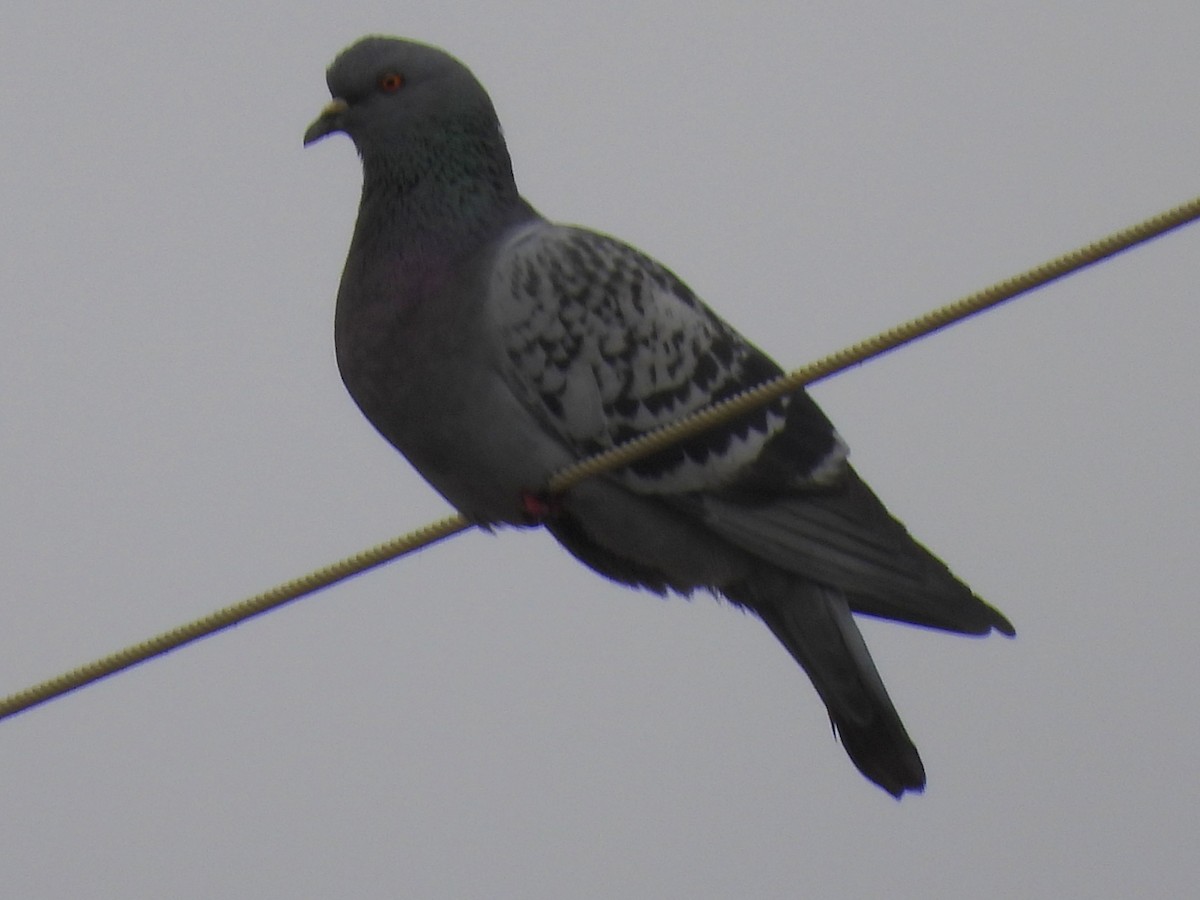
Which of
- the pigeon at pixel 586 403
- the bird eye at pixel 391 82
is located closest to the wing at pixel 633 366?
the pigeon at pixel 586 403

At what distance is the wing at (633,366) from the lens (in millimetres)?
4926

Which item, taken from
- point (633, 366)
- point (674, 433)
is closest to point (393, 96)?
point (633, 366)

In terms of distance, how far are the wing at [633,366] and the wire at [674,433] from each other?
1.39ft

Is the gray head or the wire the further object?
the gray head

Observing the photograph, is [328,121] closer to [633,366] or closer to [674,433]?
[633,366]

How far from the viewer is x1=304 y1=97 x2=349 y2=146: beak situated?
213 inches

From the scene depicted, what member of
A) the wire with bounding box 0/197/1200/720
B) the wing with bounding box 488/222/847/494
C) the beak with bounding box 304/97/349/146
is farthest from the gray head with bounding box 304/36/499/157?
the wire with bounding box 0/197/1200/720

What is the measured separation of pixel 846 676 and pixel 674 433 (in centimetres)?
138

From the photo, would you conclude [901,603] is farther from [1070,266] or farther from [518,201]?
[1070,266]

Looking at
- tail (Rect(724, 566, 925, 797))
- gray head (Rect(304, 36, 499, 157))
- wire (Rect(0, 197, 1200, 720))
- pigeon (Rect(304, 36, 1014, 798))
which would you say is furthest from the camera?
gray head (Rect(304, 36, 499, 157))

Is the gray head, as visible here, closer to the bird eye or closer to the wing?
the bird eye

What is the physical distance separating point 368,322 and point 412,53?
0.82 meters

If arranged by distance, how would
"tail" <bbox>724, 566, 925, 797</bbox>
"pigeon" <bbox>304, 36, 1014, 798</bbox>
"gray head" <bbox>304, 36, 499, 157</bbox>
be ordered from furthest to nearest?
"gray head" <bbox>304, 36, 499, 157</bbox>, "tail" <bbox>724, 566, 925, 797</bbox>, "pigeon" <bbox>304, 36, 1014, 798</bbox>

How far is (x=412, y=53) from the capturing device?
17.7 ft
